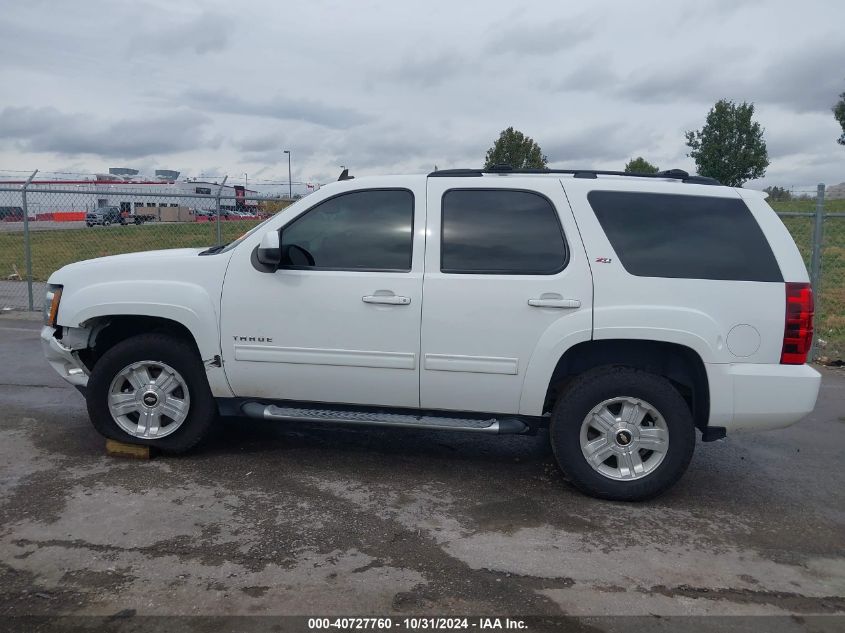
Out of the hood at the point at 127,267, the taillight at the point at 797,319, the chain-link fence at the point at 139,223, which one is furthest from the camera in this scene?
the chain-link fence at the point at 139,223

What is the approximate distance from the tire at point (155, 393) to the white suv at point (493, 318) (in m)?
0.01

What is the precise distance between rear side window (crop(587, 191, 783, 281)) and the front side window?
3.91 feet

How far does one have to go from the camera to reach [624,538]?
3.92 metres

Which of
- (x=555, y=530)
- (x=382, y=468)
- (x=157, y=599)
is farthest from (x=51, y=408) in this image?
(x=555, y=530)

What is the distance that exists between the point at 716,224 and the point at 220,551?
10.9ft

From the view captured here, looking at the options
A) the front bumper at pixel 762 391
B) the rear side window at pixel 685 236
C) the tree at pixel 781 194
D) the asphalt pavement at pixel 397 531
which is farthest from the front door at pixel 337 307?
the tree at pixel 781 194

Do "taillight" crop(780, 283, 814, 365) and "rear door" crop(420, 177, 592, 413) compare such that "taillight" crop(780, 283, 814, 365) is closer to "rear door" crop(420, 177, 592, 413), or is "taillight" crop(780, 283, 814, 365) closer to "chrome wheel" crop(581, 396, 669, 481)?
"chrome wheel" crop(581, 396, 669, 481)

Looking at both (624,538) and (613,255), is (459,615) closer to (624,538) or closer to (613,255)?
(624,538)

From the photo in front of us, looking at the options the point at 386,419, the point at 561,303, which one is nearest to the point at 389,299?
the point at 386,419

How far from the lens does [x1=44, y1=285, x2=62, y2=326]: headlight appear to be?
4895 millimetres

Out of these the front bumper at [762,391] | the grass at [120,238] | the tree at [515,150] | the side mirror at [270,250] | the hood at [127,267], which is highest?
the tree at [515,150]

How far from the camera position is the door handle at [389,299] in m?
4.39

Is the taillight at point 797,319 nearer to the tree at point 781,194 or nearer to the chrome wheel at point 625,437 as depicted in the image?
the chrome wheel at point 625,437

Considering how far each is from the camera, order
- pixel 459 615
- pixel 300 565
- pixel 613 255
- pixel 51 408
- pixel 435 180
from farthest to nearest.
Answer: pixel 51 408 → pixel 435 180 → pixel 613 255 → pixel 300 565 → pixel 459 615
